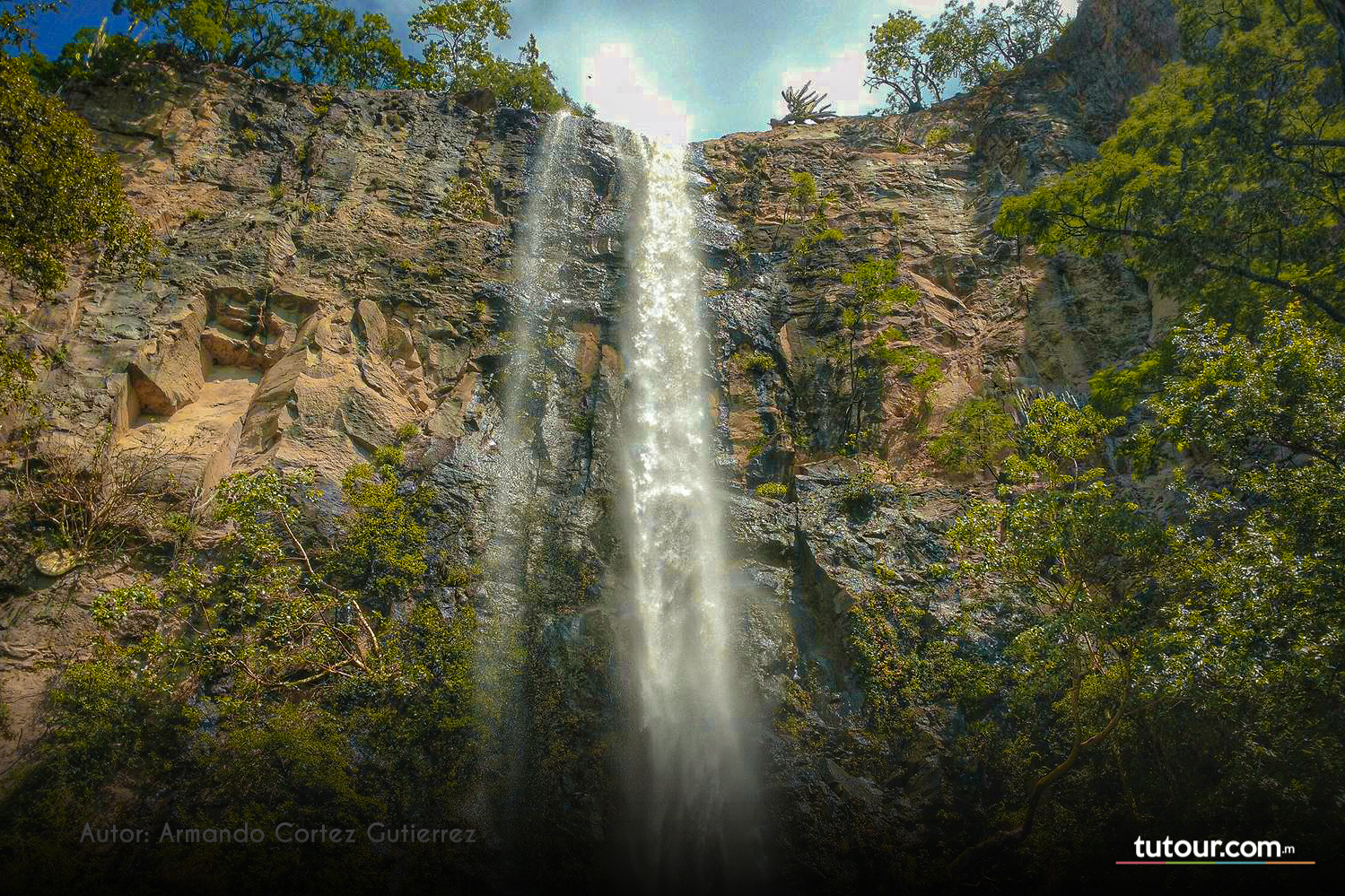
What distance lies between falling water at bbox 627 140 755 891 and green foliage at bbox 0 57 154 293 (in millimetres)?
10728

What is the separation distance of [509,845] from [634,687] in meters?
3.05

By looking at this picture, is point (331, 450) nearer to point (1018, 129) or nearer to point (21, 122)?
point (21, 122)

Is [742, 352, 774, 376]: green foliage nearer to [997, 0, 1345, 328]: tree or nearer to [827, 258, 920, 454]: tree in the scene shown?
[827, 258, 920, 454]: tree

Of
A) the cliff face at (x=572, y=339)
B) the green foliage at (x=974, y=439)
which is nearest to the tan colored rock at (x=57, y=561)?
the cliff face at (x=572, y=339)

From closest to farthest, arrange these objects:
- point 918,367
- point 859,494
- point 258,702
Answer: point 258,702
point 859,494
point 918,367

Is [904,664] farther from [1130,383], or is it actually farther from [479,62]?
[479,62]

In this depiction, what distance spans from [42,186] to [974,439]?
17952 millimetres

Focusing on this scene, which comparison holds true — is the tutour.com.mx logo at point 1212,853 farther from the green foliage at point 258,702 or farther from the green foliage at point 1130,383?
the green foliage at point 258,702

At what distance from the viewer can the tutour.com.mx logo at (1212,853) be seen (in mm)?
9141

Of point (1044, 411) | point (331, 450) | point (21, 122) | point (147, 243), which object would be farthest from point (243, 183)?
point (1044, 411)

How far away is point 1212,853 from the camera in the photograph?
959 cm

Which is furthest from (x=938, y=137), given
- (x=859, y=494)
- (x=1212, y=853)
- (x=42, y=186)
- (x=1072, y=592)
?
(x=42, y=186)

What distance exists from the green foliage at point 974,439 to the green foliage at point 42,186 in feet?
55.4

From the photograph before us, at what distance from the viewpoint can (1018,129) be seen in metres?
23.3
